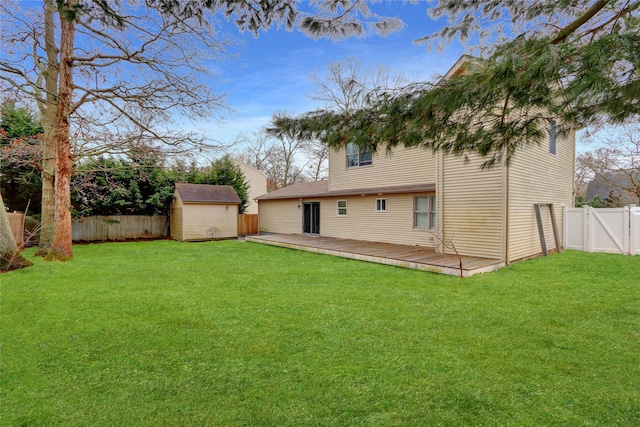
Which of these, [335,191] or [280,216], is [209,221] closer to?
[280,216]

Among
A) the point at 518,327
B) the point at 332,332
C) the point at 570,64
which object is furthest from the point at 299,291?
the point at 570,64

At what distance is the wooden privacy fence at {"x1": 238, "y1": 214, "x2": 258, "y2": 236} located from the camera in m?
17.7

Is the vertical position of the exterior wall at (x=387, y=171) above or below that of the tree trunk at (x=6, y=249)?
above

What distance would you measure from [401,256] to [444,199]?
7.01ft

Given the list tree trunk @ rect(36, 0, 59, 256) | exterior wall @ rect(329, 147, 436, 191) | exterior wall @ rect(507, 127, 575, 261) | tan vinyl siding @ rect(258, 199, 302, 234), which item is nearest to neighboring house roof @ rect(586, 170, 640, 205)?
exterior wall @ rect(507, 127, 575, 261)

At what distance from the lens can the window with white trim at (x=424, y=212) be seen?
10297mm

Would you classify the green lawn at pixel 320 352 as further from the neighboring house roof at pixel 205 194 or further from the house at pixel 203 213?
the neighboring house roof at pixel 205 194

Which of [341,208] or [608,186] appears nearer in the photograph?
[341,208]

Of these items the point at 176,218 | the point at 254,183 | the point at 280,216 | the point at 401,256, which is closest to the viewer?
the point at 401,256

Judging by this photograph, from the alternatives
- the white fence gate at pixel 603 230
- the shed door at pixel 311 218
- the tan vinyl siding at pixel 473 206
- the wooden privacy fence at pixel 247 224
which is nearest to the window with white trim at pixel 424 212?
the tan vinyl siding at pixel 473 206

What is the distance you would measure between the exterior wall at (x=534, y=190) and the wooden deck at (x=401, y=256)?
1.26m

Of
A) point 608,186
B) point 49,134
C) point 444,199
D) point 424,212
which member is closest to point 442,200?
point 444,199

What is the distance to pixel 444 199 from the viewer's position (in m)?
9.28

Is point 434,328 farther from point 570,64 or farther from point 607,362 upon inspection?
point 570,64
